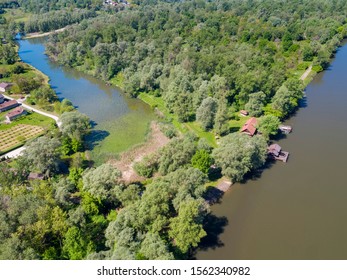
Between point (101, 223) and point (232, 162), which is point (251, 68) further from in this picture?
point (101, 223)

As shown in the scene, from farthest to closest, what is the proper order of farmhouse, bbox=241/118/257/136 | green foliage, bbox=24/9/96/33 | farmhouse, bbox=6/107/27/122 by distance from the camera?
green foliage, bbox=24/9/96/33, farmhouse, bbox=6/107/27/122, farmhouse, bbox=241/118/257/136

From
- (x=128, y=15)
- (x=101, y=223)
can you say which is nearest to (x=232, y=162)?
(x=101, y=223)

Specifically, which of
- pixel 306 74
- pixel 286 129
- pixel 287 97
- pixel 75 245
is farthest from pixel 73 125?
pixel 306 74

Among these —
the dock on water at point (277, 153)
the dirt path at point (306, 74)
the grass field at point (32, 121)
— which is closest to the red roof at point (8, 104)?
the grass field at point (32, 121)

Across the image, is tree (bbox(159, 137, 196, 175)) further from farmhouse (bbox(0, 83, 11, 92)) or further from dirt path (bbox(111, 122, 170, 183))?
farmhouse (bbox(0, 83, 11, 92))

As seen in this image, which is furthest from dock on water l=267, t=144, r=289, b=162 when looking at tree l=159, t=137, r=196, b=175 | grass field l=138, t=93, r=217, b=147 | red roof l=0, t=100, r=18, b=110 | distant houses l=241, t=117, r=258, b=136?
red roof l=0, t=100, r=18, b=110

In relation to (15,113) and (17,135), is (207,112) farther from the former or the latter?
(15,113)
